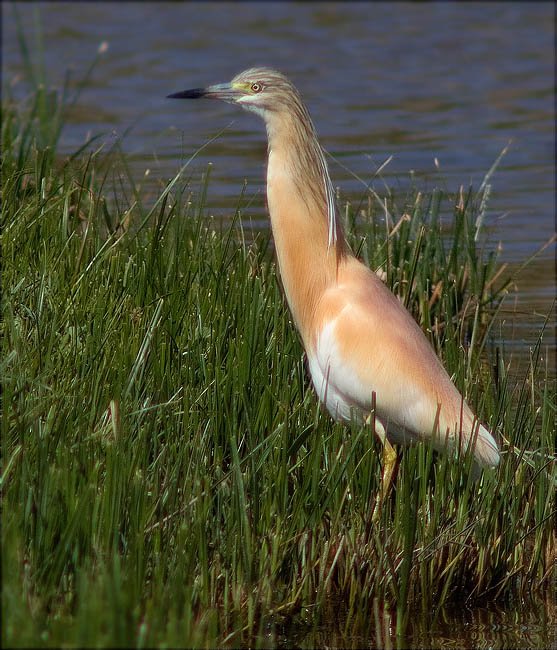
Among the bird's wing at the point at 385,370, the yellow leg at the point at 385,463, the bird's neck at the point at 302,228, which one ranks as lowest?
the yellow leg at the point at 385,463

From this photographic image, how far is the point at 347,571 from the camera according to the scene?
3.63 metres

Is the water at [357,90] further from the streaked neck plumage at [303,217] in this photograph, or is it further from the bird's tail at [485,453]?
the bird's tail at [485,453]

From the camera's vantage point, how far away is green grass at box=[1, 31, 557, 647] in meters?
3.05

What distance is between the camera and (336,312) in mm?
4059

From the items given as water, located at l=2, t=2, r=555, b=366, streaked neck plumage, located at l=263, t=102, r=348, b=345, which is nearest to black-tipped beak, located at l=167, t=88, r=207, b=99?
streaked neck plumage, located at l=263, t=102, r=348, b=345

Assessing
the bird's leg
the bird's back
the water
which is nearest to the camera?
the bird's leg

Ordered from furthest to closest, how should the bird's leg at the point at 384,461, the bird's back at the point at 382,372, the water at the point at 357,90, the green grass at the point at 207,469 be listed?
the water at the point at 357,90 < the bird's back at the point at 382,372 < the bird's leg at the point at 384,461 < the green grass at the point at 207,469

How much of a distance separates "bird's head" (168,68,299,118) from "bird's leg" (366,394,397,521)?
3.39 feet

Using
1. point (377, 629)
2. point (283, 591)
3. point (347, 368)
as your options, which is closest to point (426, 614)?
point (377, 629)

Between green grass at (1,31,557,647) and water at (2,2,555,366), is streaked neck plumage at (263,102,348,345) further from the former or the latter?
water at (2,2,555,366)

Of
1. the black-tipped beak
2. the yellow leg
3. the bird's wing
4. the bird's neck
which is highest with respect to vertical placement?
the black-tipped beak

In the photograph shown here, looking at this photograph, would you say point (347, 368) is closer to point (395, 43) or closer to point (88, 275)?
point (88, 275)

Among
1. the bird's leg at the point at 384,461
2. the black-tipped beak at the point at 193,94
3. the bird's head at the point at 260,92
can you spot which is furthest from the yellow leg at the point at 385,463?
the black-tipped beak at the point at 193,94

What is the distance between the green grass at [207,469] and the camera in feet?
10.0
